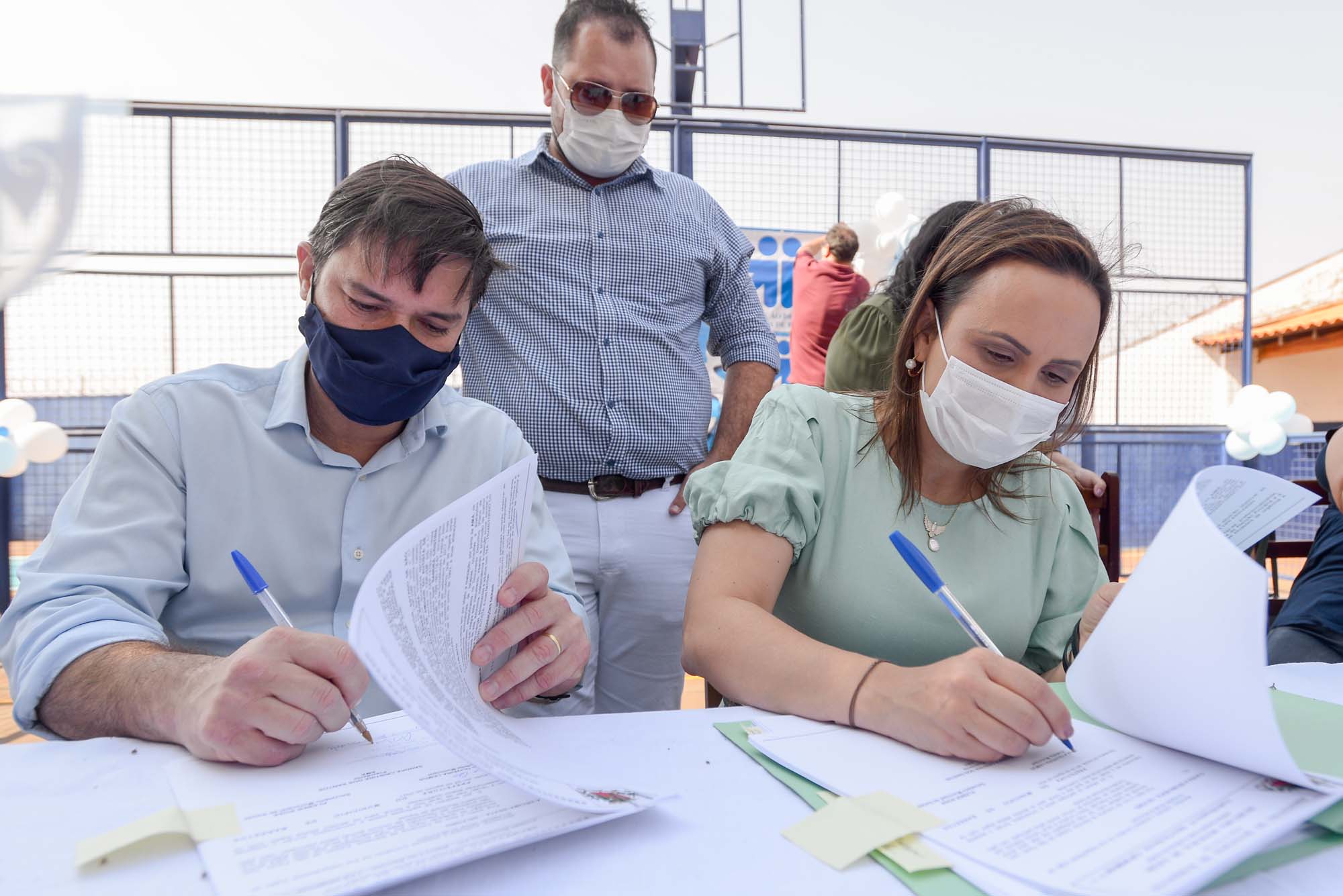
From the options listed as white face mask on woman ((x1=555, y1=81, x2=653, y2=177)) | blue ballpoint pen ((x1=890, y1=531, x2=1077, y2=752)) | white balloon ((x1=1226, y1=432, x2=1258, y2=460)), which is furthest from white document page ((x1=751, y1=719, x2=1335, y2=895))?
white balloon ((x1=1226, y1=432, x2=1258, y2=460))

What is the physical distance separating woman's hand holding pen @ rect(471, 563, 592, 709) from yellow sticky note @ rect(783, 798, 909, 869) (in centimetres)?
35

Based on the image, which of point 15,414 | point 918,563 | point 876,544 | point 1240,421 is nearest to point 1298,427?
point 1240,421

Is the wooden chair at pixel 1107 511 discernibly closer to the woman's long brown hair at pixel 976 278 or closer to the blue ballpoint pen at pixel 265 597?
the woman's long brown hair at pixel 976 278

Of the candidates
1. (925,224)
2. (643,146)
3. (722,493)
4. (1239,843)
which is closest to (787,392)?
(722,493)

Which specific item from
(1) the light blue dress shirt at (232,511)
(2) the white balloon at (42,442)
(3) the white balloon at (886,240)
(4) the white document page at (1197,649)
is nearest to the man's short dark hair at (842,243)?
(3) the white balloon at (886,240)

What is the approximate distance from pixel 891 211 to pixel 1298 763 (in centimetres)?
388

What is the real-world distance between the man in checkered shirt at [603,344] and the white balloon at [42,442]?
269 centimetres

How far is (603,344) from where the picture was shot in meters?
2.10

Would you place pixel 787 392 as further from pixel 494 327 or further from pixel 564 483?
pixel 494 327

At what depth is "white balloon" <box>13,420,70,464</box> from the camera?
373 cm

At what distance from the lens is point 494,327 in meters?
2.09

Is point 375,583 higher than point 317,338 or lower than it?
lower

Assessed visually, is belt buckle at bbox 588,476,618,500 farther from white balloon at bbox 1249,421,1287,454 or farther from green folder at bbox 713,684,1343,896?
white balloon at bbox 1249,421,1287,454

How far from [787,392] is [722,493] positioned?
26 centimetres
